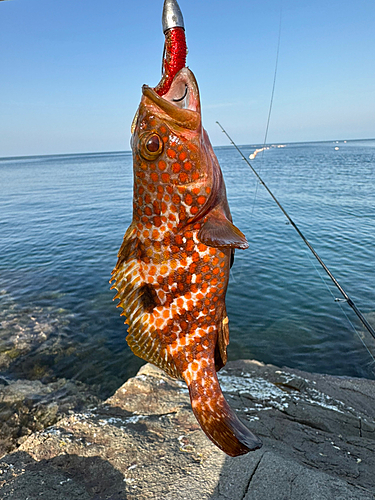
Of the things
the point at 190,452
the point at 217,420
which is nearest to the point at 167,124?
the point at 217,420

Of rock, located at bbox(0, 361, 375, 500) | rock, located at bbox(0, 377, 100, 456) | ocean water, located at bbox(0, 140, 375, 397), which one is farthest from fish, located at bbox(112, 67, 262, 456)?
ocean water, located at bbox(0, 140, 375, 397)

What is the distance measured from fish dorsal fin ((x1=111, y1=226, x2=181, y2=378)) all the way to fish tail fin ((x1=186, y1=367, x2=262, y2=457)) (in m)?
0.31

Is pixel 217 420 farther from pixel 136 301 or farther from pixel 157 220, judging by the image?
pixel 157 220

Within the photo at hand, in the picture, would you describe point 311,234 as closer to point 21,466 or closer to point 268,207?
point 268,207

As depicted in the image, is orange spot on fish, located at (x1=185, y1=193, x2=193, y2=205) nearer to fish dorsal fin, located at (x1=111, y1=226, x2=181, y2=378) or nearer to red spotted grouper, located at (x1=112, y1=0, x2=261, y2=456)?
red spotted grouper, located at (x1=112, y1=0, x2=261, y2=456)

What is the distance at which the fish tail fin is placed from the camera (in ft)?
7.29

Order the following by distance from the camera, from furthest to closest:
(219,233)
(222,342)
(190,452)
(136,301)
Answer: (190,452) < (222,342) < (136,301) < (219,233)

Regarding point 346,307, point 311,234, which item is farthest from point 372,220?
point 346,307

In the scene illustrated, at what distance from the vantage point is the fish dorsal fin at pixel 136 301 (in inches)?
97.1

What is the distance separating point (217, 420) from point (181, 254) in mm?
1206

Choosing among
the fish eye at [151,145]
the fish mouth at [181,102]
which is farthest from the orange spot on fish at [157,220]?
the fish mouth at [181,102]

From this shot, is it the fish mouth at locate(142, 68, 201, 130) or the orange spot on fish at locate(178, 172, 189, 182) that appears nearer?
the fish mouth at locate(142, 68, 201, 130)

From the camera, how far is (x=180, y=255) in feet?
7.90

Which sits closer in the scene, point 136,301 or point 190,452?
point 136,301
